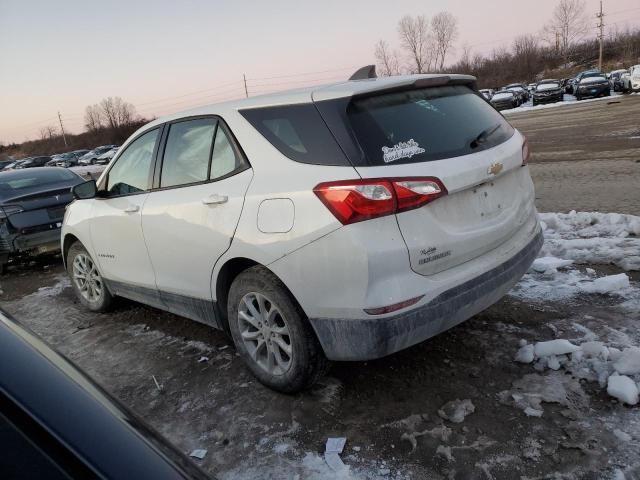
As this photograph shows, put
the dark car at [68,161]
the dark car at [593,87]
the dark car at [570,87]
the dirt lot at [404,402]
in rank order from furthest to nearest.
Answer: the dark car at [68,161] → the dark car at [570,87] → the dark car at [593,87] → the dirt lot at [404,402]

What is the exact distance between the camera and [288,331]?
2.99 meters

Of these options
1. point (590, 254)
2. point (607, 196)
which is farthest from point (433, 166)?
point (607, 196)

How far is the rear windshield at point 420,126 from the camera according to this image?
2.74 metres

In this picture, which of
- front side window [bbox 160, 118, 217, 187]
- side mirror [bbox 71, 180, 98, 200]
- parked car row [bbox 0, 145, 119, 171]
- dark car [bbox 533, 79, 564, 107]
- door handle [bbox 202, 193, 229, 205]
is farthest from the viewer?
parked car row [bbox 0, 145, 119, 171]

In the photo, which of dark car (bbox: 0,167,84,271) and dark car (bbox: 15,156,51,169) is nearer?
dark car (bbox: 0,167,84,271)

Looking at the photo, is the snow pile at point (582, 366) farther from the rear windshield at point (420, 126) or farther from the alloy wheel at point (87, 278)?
the alloy wheel at point (87, 278)

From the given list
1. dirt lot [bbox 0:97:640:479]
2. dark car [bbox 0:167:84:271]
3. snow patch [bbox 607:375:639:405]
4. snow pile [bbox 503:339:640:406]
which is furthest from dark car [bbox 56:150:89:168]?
snow patch [bbox 607:375:639:405]

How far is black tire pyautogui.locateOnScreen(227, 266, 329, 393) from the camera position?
293cm

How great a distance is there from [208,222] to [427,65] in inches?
3382

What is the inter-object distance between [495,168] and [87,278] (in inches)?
160

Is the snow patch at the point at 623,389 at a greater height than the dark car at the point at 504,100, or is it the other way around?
the dark car at the point at 504,100

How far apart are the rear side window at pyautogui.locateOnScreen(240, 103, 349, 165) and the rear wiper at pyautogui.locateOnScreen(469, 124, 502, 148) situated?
85 cm

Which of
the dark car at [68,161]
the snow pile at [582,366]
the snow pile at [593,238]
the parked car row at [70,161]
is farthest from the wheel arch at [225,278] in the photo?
the dark car at [68,161]

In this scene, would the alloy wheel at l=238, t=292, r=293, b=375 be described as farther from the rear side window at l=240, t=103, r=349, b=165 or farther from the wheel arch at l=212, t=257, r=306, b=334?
the rear side window at l=240, t=103, r=349, b=165
